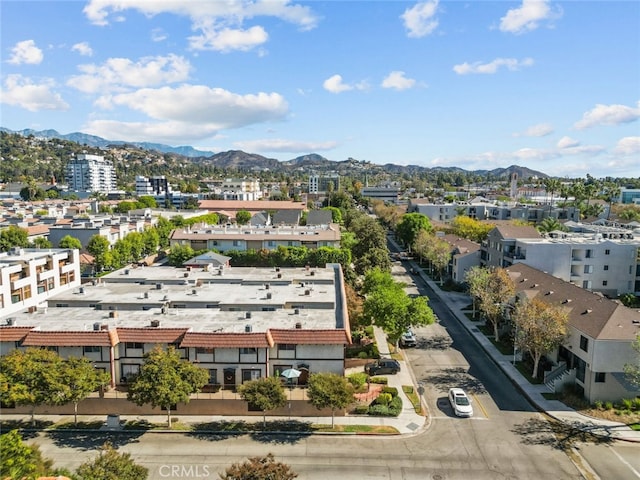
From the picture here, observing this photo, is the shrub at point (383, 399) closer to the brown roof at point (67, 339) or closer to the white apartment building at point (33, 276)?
the brown roof at point (67, 339)

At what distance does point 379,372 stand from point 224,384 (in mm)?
14663

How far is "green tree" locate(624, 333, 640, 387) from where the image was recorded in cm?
3291

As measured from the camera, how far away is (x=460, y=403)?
35219mm

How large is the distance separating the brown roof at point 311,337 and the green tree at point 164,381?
6717 mm

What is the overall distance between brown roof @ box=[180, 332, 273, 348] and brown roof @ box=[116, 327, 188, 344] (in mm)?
1043

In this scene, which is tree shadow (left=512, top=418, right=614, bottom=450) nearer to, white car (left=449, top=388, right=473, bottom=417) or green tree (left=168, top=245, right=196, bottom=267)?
white car (left=449, top=388, right=473, bottom=417)

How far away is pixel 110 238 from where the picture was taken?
92.6 meters

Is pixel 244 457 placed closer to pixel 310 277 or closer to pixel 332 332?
pixel 332 332

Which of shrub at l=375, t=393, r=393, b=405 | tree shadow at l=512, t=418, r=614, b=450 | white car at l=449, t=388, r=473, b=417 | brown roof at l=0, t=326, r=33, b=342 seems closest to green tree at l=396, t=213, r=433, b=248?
white car at l=449, t=388, r=473, b=417

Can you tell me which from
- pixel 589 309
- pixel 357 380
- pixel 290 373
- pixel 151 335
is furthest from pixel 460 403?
pixel 151 335

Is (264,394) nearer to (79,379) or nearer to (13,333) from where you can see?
(79,379)

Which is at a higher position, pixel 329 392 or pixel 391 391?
pixel 329 392

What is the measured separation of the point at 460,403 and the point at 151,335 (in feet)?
82.5

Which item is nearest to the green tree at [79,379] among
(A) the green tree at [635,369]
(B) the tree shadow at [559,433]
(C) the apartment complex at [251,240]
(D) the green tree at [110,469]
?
(D) the green tree at [110,469]
